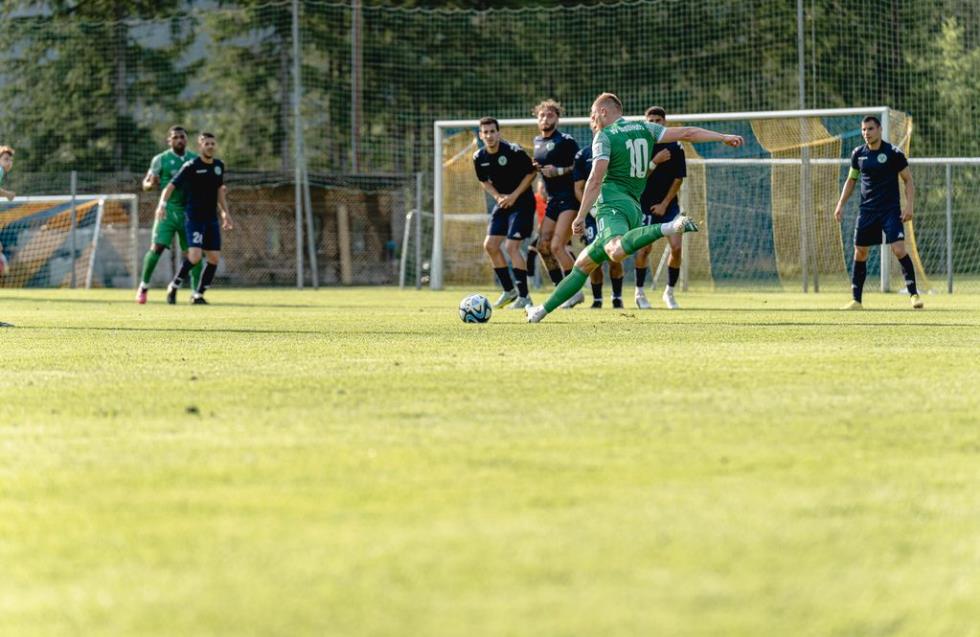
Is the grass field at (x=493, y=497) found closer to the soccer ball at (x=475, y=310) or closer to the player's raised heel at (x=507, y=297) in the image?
the soccer ball at (x=475, y=310)

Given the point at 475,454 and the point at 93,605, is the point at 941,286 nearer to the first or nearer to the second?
the point at 475,454

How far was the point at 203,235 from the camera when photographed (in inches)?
742

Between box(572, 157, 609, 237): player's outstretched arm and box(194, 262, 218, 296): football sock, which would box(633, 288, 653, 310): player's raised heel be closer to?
box(572, 157, 609, 237): player's outstretched arm

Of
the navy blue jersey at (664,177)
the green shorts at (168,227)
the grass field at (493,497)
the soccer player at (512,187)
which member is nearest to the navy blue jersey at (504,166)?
the soccer player at (512,187)

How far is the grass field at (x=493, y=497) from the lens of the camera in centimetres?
285

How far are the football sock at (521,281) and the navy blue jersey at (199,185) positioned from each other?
436 cm

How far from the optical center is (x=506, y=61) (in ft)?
113

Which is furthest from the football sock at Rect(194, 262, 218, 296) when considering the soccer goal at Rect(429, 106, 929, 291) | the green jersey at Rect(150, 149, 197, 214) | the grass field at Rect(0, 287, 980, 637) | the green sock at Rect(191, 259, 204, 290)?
the grass field at Rect(0, 287, 980, 637)

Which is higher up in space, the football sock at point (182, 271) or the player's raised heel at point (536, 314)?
the football sock at point (182, 271)

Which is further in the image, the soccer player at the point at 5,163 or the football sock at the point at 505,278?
the football sock at the point at 505,278

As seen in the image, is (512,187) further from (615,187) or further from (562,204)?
(615,187)

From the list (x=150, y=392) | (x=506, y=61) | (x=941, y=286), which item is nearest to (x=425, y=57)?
(x=506, y=61)

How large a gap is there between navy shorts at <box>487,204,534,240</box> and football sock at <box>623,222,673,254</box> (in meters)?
3.82

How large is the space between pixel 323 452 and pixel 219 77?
3198cm
